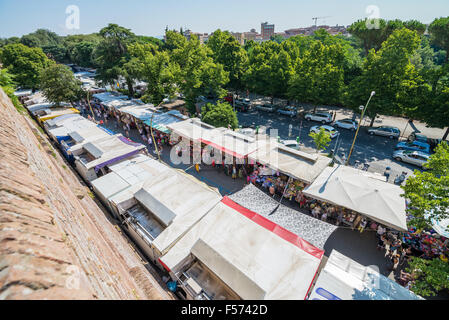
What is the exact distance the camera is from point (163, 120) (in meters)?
20.6

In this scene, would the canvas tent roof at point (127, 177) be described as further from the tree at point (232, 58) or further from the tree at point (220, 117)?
the tree at point (232, 58)

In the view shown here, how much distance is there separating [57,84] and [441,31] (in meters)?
54.3

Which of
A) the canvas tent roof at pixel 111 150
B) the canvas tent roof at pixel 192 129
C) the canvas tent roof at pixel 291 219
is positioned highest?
the canvas tent roof at pixel 192 129

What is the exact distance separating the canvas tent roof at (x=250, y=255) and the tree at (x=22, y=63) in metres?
43.7

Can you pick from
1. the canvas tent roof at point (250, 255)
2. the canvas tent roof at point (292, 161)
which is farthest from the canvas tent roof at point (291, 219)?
the canvas tent roof at point (292, 161)

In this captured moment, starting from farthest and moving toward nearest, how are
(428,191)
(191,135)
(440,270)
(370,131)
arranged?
1. (370,131)
2. (191,135)
3. (428,191)
4. (440,270)

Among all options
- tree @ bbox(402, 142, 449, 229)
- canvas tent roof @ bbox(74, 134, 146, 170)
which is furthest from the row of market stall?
canvas tent roof @ bbox(74, 134, 146, 170)

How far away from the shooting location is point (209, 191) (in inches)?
428

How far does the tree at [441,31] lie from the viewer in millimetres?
29953

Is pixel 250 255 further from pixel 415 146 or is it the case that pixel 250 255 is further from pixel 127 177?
pixel 415 146
